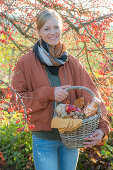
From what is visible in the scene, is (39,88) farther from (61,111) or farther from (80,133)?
(80,133)

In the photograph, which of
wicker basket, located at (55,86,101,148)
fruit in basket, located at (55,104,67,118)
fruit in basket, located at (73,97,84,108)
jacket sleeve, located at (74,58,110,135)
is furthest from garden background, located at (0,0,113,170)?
fruit in basket, located at (55,104,67,118)

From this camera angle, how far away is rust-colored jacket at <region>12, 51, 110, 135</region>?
1837 millimetres

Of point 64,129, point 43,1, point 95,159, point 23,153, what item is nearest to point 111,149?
point 95,159

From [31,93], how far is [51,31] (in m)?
0.56

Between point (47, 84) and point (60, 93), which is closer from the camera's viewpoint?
point (60, 93)

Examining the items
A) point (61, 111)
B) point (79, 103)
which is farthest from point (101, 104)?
point (61, 111)

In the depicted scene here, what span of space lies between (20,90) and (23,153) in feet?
5.53

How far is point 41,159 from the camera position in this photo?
73.2 inches

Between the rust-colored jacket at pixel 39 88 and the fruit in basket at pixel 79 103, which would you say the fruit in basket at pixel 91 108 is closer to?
the fruit in basket at pixel 79 103

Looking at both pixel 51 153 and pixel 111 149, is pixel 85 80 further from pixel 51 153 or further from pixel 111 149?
pixel 111 149

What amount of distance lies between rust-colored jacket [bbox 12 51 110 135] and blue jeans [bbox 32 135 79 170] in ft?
0.45

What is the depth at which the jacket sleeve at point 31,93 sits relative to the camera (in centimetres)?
181

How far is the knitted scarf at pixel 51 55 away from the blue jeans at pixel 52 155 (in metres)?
0.63

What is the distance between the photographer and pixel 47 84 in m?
1.91
